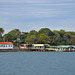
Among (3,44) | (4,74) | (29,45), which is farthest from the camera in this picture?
(29,45)

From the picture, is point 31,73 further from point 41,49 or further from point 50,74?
point 41,49

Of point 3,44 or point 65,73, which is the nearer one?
point 65,73

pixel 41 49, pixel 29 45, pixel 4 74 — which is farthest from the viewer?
pixel 29 45

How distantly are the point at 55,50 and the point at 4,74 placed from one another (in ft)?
453

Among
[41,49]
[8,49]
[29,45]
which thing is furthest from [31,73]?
[29,45]

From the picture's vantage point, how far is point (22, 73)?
51.1 meters

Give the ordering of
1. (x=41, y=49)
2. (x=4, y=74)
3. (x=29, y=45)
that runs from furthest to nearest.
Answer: (x=29, y=45)
(x=41, y=49)
(x=4, y=74)

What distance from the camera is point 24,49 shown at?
176875 mm

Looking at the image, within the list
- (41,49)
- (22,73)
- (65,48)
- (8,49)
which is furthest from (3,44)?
(22,73)

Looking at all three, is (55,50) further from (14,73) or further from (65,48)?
(14,73)

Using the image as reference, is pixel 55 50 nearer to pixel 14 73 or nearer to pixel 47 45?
pixel 47 45

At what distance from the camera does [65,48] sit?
189m

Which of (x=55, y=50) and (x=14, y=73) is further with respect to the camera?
(x=55, y=50)

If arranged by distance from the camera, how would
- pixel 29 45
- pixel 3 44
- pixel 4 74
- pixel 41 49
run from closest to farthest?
1. pixel 4 74
2. pixel 3 44
3. pixel 41 49
4. pixel 29 45
